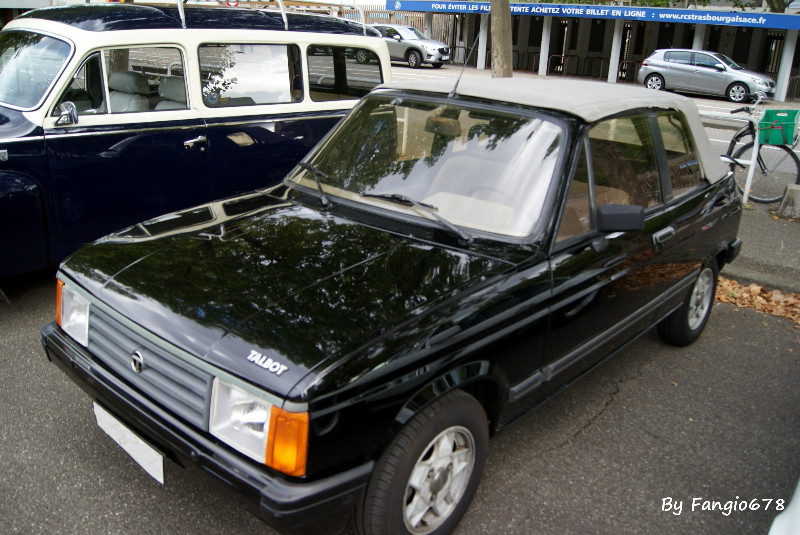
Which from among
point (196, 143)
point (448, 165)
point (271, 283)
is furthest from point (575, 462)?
point (196, 143)

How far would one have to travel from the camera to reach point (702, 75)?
23.8 m

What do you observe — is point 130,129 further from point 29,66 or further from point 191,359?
point 191,359

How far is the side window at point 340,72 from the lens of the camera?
6246 millimetres

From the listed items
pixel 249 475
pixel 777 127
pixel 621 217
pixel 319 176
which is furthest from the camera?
pixel 777 127

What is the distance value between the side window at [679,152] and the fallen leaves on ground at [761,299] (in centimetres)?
186

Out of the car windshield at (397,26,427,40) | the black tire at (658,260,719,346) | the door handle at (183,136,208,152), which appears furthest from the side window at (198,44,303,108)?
the car windshield at (397,26,427,40)

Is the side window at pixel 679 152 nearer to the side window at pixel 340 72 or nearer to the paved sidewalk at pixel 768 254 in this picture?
the paved sidewalk at pixel 768 254

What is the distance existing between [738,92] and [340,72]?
21264mm

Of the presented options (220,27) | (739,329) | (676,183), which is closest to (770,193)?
(739,329)

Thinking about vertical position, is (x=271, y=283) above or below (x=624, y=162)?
below

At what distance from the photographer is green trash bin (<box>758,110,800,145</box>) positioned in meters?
8.13

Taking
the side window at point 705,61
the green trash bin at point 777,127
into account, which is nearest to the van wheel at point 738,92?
the side window at point 705,61

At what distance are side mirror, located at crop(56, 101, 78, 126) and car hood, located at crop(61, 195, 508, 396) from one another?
190 centimetres

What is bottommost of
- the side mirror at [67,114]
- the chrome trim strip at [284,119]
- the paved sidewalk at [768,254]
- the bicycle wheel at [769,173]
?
the paved sidewalk at [768,254]
